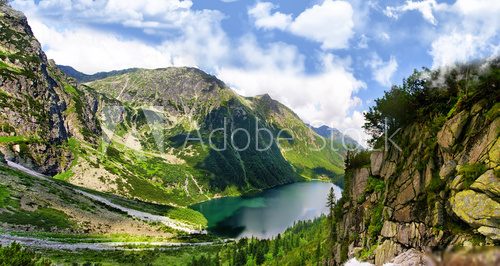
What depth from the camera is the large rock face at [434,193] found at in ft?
103

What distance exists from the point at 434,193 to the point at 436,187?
639 mm

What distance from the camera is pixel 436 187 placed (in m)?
37.9

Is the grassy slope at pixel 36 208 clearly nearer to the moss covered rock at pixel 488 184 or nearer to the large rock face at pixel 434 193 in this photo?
the large rock face at pixel 434 193

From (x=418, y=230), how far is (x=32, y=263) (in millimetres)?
48416

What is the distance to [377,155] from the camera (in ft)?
176

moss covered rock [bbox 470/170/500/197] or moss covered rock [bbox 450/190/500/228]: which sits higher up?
moss covered rock [bbox 470/170/500/197]

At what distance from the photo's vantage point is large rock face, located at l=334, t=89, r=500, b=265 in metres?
31.4

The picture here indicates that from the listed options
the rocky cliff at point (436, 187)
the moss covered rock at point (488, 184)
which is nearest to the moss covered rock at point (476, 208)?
the rocky cliff at point (436, 187)

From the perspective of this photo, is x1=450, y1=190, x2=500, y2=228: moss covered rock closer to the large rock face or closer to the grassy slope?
the large rock face

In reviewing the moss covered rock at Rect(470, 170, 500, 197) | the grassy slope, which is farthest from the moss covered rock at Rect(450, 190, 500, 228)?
the grassy slope

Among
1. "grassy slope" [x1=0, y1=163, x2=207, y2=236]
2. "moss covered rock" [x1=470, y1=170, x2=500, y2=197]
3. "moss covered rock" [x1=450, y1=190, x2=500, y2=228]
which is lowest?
"grassy slope" [x1=0, y1=163, x2=207, y2=236]

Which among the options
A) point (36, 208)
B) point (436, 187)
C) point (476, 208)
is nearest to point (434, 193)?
point (436, 187)

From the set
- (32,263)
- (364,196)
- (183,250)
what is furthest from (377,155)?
(183,250)

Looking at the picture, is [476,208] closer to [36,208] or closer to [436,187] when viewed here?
[436,187]
